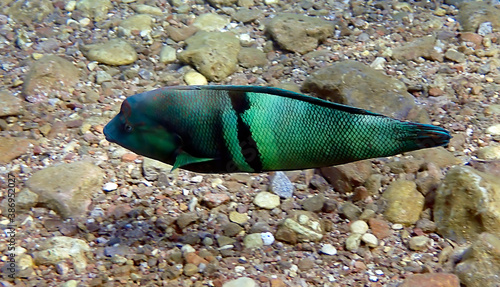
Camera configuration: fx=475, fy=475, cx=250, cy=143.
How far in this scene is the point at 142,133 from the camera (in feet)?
6.66

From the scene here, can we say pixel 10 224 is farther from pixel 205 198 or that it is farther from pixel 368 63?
pixel 368 63

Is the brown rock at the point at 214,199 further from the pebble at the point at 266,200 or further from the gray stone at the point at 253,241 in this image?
the gray stone at the point at 253,241

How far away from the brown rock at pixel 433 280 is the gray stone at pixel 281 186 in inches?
42.1

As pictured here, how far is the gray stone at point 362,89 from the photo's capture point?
155 inches

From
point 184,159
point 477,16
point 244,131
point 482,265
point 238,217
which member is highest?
point 244,131

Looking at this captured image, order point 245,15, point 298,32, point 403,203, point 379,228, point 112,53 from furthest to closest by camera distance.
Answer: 1. point 245,15
2. point 298,32
3. point 112,53
4. point 403,203
5. point 379,228

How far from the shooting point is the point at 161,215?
3.16 metres

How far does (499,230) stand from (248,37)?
3172mm

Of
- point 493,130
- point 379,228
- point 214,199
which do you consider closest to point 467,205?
point 379,228

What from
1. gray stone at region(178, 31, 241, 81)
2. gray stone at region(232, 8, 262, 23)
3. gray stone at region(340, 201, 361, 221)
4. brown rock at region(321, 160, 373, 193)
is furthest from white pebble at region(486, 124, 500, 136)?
gray stone at region(232, 8, 262, 23)

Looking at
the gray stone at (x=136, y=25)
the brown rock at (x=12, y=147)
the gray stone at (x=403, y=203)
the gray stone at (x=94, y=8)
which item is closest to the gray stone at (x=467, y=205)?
the gray stone at (x=403, y=203)

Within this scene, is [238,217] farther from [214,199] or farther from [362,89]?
[362,89]

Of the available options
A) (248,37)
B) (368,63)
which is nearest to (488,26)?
(368,63)

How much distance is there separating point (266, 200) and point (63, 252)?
4.41ft
